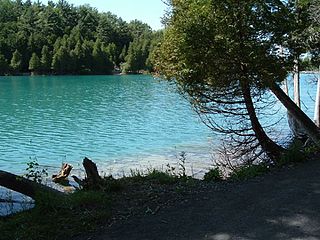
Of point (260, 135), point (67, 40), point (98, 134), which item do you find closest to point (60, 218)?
point (260, 135)

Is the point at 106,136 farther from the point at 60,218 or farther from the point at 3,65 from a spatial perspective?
the point at 3,65

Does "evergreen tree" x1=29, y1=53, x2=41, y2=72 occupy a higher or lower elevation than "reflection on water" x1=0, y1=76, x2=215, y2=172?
higher

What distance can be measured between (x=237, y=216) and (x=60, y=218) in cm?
244

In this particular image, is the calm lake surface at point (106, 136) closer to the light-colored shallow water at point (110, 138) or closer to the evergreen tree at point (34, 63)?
the light-colored shallow water at point (110, 138)

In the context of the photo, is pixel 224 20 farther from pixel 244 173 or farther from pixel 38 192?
pixel 38 192

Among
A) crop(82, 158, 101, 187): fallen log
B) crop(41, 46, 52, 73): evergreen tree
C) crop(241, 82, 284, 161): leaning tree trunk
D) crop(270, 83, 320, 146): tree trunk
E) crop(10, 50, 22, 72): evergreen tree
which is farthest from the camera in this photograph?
crop(10, 50, 22, 72): evergreen tree

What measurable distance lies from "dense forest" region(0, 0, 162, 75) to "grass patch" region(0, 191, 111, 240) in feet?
334

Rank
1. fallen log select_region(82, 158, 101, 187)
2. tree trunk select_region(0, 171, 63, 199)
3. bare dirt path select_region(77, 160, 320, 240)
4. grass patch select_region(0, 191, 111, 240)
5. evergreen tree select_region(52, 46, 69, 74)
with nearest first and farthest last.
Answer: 1. bare dirt path select_region(77, 160, 320, 240)
2. grass patch select_region(0, 191, 111, 240)
3. tree trunk select_region(0, 171, 63, 199)
4. fallen log select_region(82, 158, 101, 187)
5. evergreen tree select_region(52, 46, 69, 74)

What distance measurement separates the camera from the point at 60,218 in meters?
6.07

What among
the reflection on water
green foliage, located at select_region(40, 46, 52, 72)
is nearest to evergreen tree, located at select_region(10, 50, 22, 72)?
green foliage, located at select_region(40, 46, 52, 72)

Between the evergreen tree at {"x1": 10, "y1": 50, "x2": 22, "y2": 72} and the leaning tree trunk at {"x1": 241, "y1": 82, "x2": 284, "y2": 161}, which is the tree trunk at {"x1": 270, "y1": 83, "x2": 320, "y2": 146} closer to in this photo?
the leaning tree trunk at {"x1": 241, "y1": 82, "x2": 284, "y2": 161}

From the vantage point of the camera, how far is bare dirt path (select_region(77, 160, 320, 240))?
521cm

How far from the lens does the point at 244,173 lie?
27.9 ft

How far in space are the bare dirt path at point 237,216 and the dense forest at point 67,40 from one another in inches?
3999
